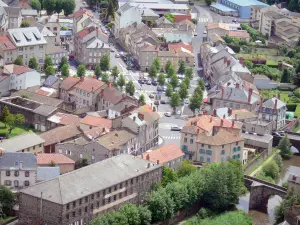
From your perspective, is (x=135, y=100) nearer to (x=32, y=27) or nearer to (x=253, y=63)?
(x=32, y=27)

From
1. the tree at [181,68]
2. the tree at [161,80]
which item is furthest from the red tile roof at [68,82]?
the tree at [181,68]

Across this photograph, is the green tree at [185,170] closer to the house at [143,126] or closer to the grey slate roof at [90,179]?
the grey slate roof at [90,179]

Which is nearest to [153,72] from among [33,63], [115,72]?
[115,72]

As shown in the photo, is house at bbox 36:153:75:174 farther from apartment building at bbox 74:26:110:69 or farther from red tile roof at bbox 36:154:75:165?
apartment building at bbox 74:26:110:69

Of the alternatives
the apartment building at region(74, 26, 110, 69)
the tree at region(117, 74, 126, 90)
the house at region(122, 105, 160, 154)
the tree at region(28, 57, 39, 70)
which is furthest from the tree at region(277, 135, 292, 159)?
the tree at region(28, 57, 39, 70)

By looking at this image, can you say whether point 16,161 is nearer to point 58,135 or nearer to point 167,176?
point 58,135

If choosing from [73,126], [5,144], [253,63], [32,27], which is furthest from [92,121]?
[253,63]

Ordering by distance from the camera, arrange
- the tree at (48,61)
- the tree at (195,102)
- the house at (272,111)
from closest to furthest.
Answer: the house at (272,111), the tree at (195,102), the tree at (48,61)
